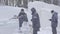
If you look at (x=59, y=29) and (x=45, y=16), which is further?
(x=45, y=16)

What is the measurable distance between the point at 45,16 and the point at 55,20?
4.09m

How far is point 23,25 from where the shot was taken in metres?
16.1

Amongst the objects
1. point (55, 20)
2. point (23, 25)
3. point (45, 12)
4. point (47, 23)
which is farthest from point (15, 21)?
point (55, 20)

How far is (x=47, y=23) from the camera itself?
12.9 m

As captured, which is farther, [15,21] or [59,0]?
[59,0]

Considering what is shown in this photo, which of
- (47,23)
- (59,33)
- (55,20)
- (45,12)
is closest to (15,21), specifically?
(45,12)

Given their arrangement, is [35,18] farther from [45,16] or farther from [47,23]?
[45,16]

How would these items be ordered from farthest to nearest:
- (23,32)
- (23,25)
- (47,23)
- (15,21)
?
(15,21)
(23,25)
(23,32)
(47,23)

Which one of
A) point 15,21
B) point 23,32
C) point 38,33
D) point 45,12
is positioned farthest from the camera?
point 15,21

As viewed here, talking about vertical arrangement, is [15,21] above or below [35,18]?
below

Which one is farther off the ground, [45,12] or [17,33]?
[45,12]

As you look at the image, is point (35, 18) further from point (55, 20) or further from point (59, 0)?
point (59, 0)

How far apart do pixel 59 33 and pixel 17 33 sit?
289 cm

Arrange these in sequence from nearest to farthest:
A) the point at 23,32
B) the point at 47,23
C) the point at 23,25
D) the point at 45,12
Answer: the point at 47,23 < the point at 23,32 < the point at 45,12 < the point at 23,25
